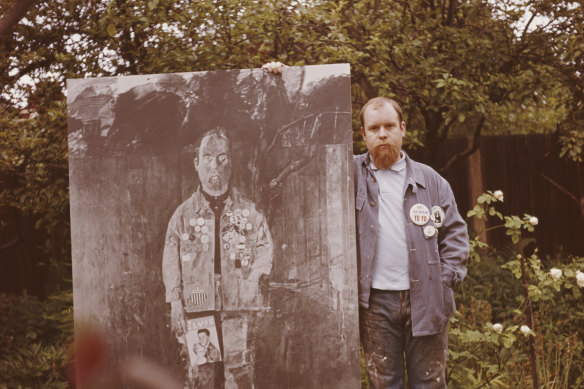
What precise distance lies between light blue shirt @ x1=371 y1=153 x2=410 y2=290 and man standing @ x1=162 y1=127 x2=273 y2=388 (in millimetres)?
526

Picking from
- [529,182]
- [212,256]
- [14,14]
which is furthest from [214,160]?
[529,182]

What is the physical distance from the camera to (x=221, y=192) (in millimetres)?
2643

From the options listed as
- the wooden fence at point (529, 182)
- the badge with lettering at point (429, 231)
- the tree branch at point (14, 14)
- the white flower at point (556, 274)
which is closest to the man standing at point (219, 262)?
the badge with lettering at point (429, 231)

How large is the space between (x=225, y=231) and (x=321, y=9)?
197 cm

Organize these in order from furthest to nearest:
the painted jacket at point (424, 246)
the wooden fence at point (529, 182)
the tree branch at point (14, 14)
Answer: the wooden fence at point (529, 182)
the tree branch at point (14, 14)
the painted jacket at point (424, 246)

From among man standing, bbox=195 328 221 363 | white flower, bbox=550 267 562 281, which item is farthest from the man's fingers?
white flower, bbox=550 267 562 281

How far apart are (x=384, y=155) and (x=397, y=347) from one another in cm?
93

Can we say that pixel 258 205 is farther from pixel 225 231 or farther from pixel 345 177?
pixel 345 177

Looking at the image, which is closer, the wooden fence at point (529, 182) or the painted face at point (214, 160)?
the painted face at point (214, 160)

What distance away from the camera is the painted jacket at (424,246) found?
2541 mm

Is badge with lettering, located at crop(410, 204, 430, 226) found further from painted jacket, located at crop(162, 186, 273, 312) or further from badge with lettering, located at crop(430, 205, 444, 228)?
painted jacket, located at crop(162, 186, 273, 312)

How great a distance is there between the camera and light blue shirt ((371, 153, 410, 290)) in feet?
8.49

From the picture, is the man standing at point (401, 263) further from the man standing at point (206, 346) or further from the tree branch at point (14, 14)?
the tree branch at point (14, 14)

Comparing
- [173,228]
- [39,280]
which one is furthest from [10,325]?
[173,228]
